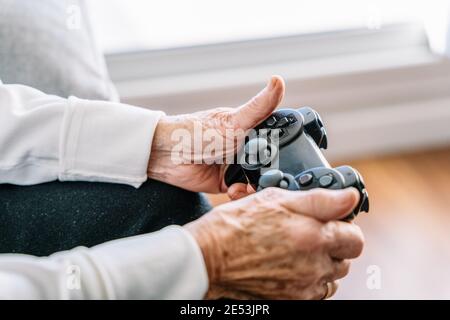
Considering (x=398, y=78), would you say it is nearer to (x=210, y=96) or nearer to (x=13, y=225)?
(x=210, y=96)

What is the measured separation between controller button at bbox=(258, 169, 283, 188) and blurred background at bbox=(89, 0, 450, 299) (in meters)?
0.81

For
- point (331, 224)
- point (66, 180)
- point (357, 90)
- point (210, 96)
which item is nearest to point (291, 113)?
point (331, 224)

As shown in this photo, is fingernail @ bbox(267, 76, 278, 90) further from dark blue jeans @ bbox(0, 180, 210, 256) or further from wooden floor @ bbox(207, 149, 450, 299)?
wooden floor @ bbox(207, 149, 450, 299)

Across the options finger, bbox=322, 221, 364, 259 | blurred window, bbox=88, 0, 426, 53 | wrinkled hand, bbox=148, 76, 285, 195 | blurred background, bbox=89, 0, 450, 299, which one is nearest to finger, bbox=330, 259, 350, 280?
finger, bbox=322, 221, 364, 259

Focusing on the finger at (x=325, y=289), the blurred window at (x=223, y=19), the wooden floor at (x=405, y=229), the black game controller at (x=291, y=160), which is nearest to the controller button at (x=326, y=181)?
the black game controller at (x=291, y=160)

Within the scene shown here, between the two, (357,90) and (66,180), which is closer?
(66,180)

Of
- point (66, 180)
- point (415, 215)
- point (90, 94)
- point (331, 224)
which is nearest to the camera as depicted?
point (331, 224)

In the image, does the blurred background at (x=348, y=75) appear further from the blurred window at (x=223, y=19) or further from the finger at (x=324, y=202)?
the finger at (x=324, y=202)

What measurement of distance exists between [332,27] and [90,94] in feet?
2.89

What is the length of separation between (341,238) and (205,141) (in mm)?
250

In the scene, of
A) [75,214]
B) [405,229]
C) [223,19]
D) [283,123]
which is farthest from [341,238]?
[223,19]

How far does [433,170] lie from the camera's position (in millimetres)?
1665

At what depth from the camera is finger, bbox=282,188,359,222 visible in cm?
59

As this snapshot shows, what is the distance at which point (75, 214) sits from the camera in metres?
0.69
